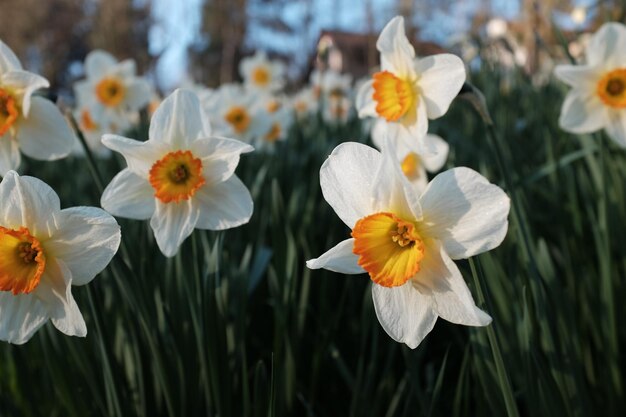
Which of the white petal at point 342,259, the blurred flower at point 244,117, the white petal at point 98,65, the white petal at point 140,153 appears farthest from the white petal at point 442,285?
the white petal at point 98,65

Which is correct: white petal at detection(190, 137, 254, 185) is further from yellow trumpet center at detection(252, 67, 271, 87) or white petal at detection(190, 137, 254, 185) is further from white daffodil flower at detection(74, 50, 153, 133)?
yellow trumpet center at detection(252, 67, 271, 87)

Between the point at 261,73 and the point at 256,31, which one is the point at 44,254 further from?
the point at 256,31

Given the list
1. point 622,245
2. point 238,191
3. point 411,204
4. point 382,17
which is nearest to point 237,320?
point 238,191

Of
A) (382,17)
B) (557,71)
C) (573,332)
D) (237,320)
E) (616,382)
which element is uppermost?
(382,17)

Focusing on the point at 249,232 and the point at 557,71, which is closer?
the point at 557,71

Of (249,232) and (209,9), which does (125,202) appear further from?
(209,9)

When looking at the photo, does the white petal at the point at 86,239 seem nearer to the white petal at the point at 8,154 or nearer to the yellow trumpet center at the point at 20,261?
the yellow trumpet center at the point at 20,261
